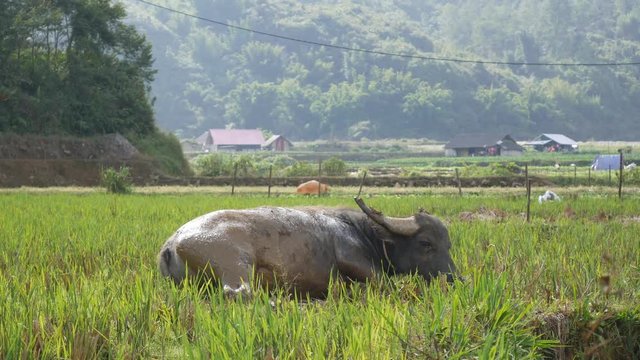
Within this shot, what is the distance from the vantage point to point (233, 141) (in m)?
83.8

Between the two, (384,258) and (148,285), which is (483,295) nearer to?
(148,285)

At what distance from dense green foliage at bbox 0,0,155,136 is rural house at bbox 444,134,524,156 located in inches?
1729

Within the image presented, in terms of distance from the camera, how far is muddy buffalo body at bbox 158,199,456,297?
15.4 ft

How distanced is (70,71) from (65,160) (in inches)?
195

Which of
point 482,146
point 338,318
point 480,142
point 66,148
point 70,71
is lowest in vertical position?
point 338,318

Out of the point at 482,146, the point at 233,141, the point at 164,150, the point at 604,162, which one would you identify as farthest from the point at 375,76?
the point at 164,150

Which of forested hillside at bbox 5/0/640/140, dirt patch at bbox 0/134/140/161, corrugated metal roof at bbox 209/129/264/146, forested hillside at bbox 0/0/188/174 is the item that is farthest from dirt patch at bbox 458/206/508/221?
forested hillside at bbox 5/0/640/140

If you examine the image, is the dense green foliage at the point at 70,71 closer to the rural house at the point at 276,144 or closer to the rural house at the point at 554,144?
the rural house at the point at 276,144

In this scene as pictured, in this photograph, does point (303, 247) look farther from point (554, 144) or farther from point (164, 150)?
point (554, 144)

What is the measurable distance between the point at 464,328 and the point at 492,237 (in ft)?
14.4

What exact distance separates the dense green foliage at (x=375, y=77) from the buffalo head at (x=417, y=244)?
9035 cm

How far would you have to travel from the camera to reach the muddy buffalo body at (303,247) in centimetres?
468

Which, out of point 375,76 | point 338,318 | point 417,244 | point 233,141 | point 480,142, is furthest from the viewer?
point 375,76

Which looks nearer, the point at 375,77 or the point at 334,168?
the point at 334,168
